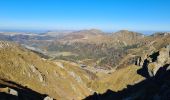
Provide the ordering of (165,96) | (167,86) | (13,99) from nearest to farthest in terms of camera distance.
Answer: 1. (165,96)
2. (13,99)
3. (167,86)

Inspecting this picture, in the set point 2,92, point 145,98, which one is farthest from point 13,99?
point 145,98

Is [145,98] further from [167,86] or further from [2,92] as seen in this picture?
[2,92]

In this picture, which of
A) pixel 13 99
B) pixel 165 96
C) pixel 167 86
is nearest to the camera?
pixel 165 96

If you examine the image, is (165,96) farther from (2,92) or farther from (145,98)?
(2,92)

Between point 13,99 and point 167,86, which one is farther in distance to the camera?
point 167,86

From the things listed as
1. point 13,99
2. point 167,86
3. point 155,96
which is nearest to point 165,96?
point 155,96

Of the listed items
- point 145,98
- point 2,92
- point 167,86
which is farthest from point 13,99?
point 167,86

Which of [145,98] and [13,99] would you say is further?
[145,98]

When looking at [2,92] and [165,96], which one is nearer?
[165,96]
